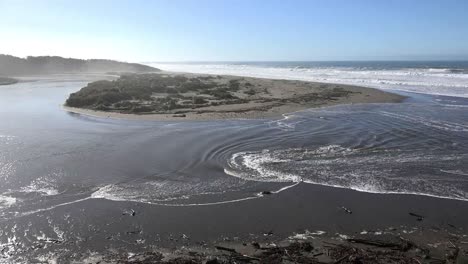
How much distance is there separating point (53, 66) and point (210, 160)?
308ft

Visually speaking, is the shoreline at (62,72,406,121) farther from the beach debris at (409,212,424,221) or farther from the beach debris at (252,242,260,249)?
the beach debris at (252,242,260,249)

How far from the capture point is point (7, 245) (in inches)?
288

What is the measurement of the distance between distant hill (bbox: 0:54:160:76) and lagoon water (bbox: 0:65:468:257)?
228 feet

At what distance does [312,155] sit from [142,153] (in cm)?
585

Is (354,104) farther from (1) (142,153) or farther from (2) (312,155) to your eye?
(1) (142,153)

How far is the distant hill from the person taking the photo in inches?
3302

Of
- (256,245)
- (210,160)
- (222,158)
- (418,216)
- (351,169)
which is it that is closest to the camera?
(256,245)

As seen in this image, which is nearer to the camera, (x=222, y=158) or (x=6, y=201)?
(x=6, y=201)

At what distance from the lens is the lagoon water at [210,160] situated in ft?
32.2

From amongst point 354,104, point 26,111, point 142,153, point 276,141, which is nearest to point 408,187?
point 276,141

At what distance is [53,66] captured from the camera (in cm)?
9506

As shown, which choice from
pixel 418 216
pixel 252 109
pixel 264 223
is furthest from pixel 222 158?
pixel 252 109

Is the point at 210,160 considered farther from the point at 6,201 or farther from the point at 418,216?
the point at 418,216

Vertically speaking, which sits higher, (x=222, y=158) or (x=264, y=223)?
(x=222, y=158)
